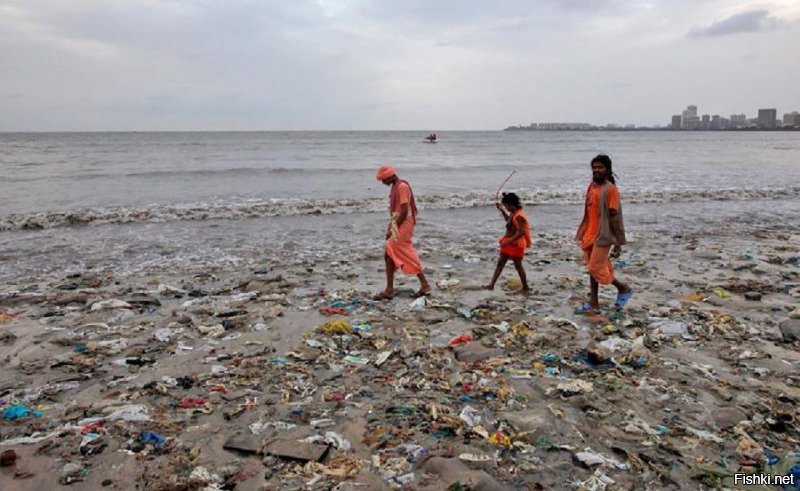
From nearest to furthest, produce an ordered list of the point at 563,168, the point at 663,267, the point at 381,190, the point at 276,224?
the point at 663,267
the point at 276,224
the point at 381,190
the point at 563,168

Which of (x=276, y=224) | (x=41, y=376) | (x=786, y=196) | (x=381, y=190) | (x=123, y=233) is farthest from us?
(x=381, y=190)

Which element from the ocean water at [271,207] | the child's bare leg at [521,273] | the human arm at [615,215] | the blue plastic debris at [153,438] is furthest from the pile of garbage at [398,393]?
the ocean water at [271,207]

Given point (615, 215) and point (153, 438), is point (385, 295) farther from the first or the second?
point (153, 438)

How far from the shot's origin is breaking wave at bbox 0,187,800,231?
13.2 m

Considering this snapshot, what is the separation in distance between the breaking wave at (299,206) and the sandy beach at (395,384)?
20.2ft

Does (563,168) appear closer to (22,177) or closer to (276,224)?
(276,224)

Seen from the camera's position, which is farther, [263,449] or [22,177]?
[22,177]

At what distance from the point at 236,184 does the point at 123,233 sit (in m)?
9.26

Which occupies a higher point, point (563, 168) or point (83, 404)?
point (563, 168)

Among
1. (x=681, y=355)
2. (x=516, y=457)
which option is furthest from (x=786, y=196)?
(x=516, y=457)

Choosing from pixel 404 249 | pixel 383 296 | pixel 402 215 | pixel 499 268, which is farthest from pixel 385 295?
pixel 499 268

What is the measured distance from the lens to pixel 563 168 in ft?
97.6

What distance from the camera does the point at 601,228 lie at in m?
5.73

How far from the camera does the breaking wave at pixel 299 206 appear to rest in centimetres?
1317
